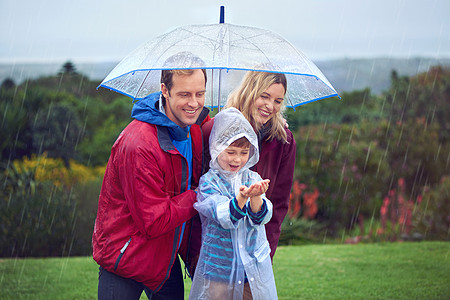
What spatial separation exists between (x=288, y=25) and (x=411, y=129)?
16.7ft

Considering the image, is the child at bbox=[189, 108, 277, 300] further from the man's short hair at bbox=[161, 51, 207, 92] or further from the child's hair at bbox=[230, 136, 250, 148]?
the man's short hair at bbox=[161, 51, 207, 92]

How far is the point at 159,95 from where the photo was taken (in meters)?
2.74

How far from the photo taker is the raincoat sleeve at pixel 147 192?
2.40 m

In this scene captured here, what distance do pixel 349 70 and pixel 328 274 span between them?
1223cm

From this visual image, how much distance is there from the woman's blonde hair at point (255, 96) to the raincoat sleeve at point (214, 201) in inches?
18.3

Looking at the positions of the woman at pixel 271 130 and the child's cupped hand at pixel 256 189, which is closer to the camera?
the child's cupped hand at pixel 256 189

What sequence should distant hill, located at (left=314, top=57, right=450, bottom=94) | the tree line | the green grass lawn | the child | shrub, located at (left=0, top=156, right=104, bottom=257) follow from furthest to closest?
1. distant hill, located at (left=314, top=57, right=450, bottom=94)
2. the tree line
3. shrub, located at (left=0, top=156, right=104, bottom=257)
4. the green grass lawn
5. the child

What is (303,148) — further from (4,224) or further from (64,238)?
(4,224)

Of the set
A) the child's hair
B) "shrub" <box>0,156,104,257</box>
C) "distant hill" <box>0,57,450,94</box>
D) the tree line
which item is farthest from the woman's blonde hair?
"distant hill" <box>0,57,450,94</box>

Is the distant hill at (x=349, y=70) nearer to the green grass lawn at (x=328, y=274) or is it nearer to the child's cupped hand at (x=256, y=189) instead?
the green grass lawn at (x=328, y=274)

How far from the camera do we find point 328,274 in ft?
18.8

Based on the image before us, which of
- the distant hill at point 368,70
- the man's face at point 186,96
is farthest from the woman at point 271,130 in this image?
the distant hill at point 368,70

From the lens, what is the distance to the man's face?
2541mm

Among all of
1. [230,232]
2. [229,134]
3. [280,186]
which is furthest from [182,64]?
[280,186]
